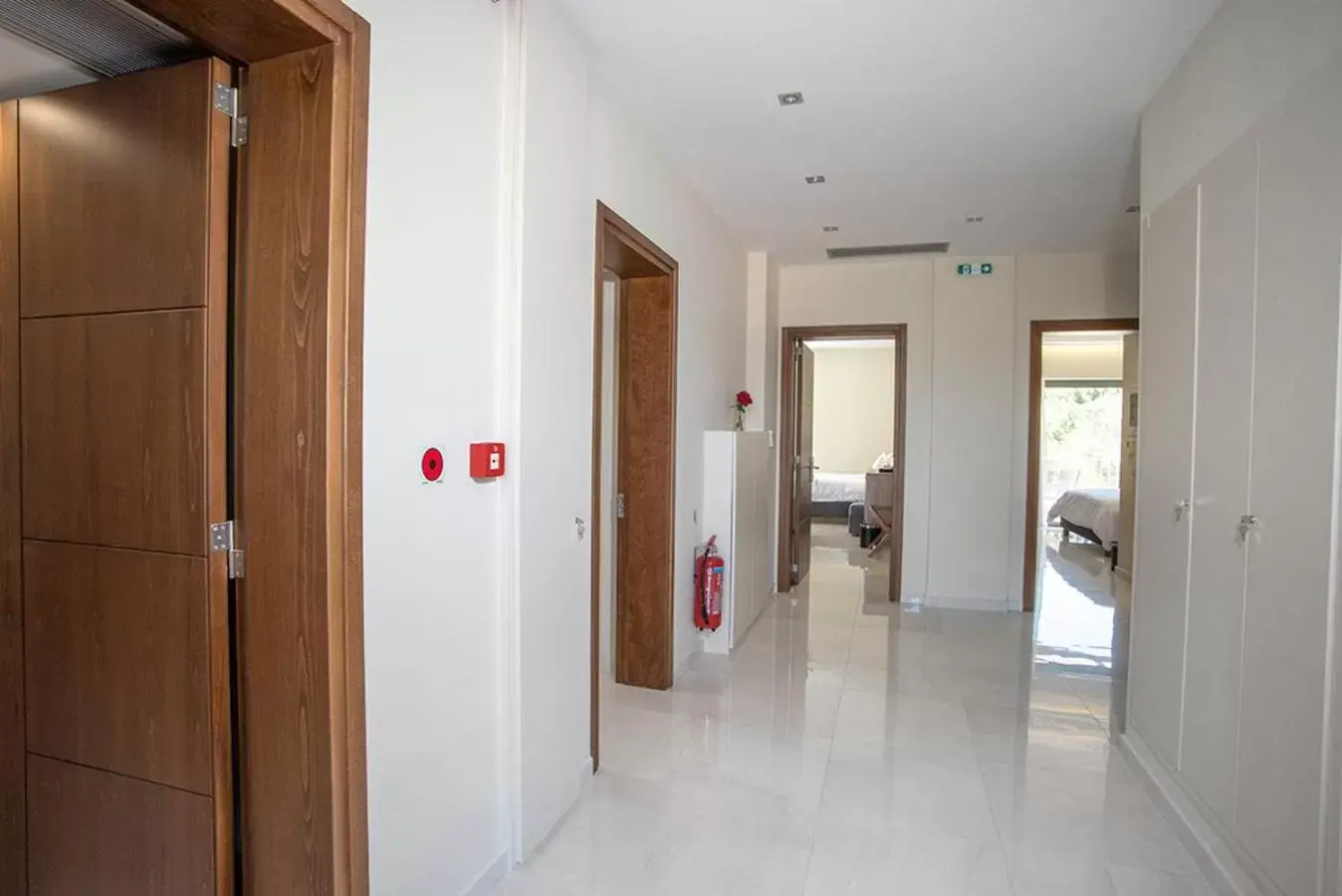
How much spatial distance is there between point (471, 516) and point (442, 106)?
1078mm

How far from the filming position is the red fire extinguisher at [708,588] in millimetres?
3998

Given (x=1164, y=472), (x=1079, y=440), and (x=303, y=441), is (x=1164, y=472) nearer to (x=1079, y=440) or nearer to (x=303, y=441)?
(x=303, y=441)

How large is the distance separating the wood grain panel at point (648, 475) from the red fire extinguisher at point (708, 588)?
1.29 ft

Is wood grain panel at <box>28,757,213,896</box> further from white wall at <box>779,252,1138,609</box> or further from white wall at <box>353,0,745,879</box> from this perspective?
white wall at <box>779,252,1138,609</box>

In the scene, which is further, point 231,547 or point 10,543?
point 10,543

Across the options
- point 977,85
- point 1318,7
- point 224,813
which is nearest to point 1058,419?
point 977,85

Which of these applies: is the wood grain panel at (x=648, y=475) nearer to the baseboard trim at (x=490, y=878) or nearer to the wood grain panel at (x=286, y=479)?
the baseboard trim at (x=490, y=878)

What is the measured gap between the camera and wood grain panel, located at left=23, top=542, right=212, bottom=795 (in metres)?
1.54

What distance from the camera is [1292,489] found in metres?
1.77

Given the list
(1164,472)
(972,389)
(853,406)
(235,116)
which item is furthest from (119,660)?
(853,406)

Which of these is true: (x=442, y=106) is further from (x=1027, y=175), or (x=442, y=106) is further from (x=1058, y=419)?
(x=1058, y=419)

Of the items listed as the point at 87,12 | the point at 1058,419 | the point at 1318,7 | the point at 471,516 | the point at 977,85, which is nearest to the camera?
the point at 87,12

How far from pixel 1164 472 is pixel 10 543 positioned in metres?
3.68

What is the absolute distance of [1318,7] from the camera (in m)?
1.72
